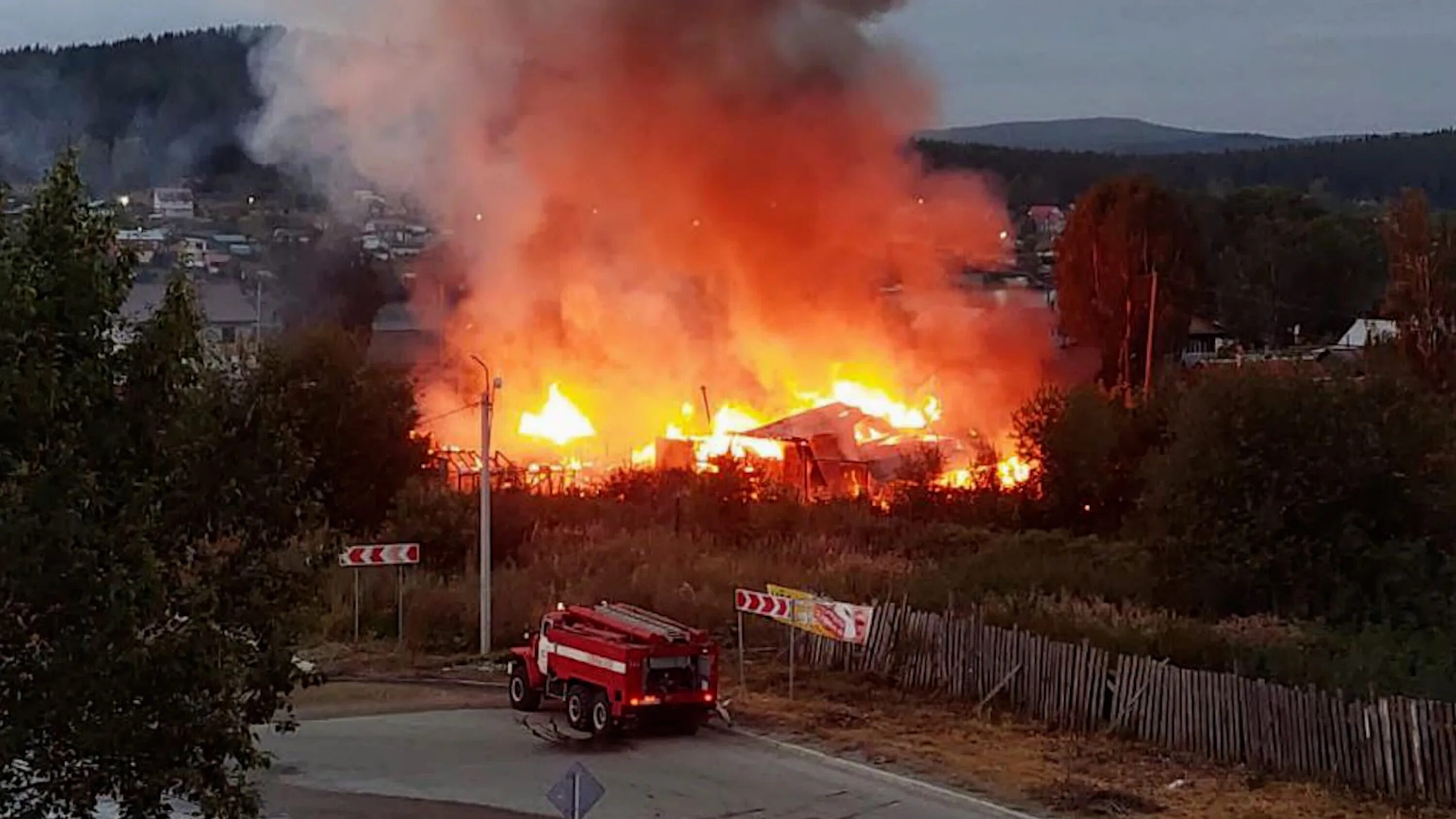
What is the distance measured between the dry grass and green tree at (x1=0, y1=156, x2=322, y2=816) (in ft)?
30.2

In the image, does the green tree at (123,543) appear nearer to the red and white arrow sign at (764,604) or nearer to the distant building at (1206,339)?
the red and white arrow sign at (764,604)

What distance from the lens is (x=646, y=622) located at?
19.7 metres

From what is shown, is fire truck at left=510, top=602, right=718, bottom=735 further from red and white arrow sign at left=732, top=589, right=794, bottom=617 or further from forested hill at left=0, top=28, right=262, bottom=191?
forested hill at left=0, top=28, right=262, bottom=191

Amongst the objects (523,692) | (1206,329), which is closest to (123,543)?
(523,692)

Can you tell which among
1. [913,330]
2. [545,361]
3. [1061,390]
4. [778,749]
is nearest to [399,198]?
[545,361]

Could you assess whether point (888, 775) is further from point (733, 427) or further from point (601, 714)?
point (733, 427)

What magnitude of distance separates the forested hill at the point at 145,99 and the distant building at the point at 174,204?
77 centimetres

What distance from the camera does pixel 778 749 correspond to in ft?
61.3

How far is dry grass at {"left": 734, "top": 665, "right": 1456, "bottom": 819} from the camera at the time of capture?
634 inches

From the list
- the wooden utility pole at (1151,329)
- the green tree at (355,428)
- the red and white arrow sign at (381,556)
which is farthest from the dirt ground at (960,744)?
the wooden utility pole at (1151,329)

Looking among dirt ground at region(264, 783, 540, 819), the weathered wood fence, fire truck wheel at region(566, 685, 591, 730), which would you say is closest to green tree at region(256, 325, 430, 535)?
the weathered wood fence

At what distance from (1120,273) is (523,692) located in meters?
41.5

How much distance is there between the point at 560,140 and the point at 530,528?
19342mm

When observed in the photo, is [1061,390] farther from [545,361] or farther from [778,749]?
[778,749]
